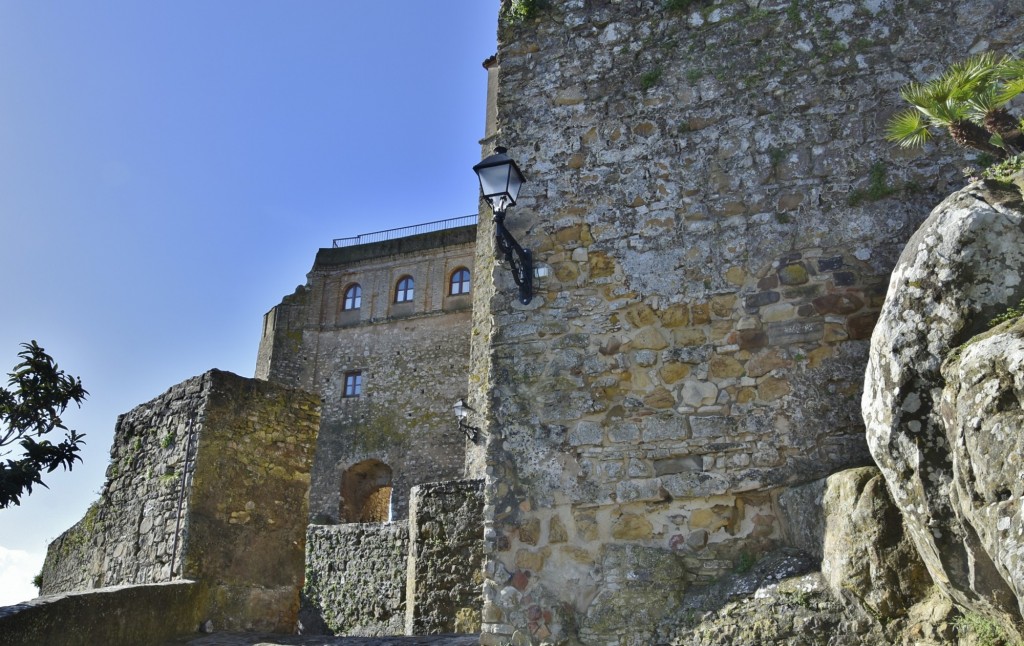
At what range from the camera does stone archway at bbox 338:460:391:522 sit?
1046 inches

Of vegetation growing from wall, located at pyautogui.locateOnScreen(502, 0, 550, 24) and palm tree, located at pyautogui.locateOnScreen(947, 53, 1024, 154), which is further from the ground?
vegetation growing from wall, located at pyautogui.locateOnScreen(502, 0, 550, 24)

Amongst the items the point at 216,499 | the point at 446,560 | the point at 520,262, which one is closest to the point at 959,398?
the point at 520,262

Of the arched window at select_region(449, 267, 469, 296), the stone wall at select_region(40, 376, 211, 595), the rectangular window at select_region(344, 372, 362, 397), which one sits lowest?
the stone wall at select_region(40, 376, 211, 595)

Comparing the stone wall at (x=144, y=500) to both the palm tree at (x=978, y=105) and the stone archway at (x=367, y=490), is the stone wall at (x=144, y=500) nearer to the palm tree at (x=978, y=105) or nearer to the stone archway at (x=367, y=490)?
the palm tree at (x=978, y=105)

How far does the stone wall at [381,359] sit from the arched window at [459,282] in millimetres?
160

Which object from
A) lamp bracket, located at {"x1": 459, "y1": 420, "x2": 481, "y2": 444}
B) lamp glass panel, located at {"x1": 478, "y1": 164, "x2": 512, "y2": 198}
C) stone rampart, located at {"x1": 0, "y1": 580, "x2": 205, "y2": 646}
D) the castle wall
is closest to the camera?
the castle wall

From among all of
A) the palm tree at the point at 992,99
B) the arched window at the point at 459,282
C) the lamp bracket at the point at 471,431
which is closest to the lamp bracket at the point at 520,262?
the palm tree at the point at 992,99

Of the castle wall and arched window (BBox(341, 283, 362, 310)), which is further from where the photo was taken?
arched window (BBox(341, 283, 362, 310))

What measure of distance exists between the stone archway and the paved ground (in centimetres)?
1880

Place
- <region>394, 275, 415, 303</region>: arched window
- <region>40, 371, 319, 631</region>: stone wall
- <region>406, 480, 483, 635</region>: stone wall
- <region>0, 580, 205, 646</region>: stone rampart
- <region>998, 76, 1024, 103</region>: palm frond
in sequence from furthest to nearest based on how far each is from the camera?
<region>394, 275, 415, 303</region>: arched window → <region>406, 480, 483, 635</region>: stone wall → <region>40, 371, 319, 631</region>: stone wall → <region>0, 580, 205, 646</region>: stone rampart → <region>998, 76, 1024, 103</region>: palm frond

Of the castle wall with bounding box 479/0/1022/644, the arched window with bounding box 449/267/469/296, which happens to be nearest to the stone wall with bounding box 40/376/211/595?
the castle wall with bounding box 479/0/1022/644

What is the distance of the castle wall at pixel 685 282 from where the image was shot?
4.75 metres

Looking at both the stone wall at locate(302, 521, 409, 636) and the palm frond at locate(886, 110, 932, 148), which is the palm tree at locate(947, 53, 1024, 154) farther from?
the stone wall at locate(302, 521, 409, 636)

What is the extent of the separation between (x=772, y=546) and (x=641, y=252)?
1925mm
